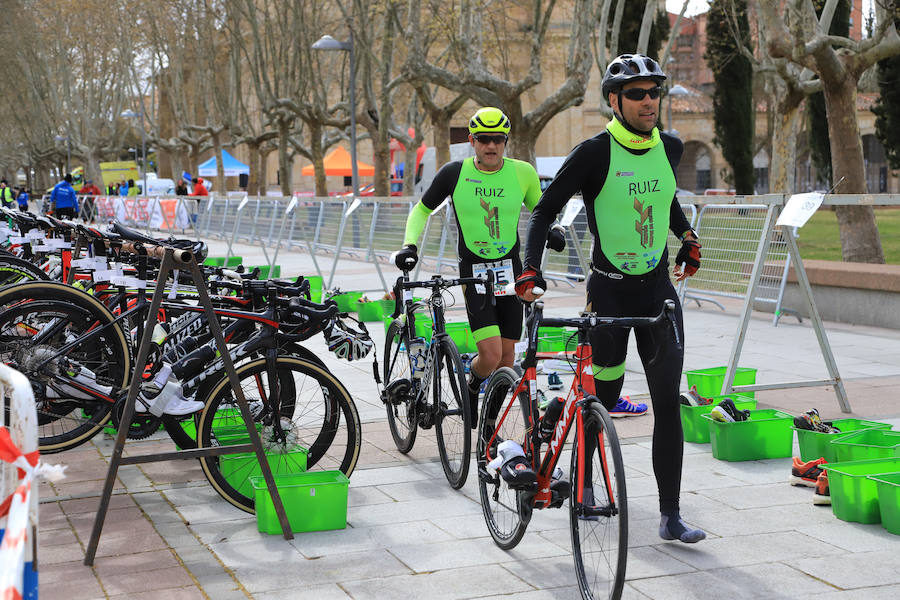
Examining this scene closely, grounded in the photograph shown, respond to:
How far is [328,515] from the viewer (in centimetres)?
500

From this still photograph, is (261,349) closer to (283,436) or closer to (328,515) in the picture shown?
(283,436)

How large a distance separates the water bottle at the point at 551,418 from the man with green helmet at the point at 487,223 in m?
1.90

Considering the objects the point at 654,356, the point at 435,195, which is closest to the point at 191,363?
the point at 435,195

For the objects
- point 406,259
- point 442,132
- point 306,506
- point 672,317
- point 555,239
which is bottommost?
point 306,506

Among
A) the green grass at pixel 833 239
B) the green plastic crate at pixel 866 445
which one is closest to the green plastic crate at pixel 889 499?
the green plastic crate at pixel 866 445

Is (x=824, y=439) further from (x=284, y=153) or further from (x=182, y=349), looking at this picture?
(x=284, y=153)

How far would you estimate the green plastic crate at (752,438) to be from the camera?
6125 mm

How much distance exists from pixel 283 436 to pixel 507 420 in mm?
1287

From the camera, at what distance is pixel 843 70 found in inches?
584

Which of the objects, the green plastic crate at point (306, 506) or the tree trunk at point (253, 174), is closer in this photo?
the green plastic crate at point (306, 506)

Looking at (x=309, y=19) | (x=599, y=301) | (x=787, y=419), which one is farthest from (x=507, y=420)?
(x=309, y=19)

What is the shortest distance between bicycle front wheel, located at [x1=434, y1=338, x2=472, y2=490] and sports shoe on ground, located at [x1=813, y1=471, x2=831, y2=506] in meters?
1.66

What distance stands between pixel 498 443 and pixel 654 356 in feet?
2.43

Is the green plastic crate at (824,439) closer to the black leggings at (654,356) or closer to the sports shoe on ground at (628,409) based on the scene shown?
the black leggings at (654,356)
